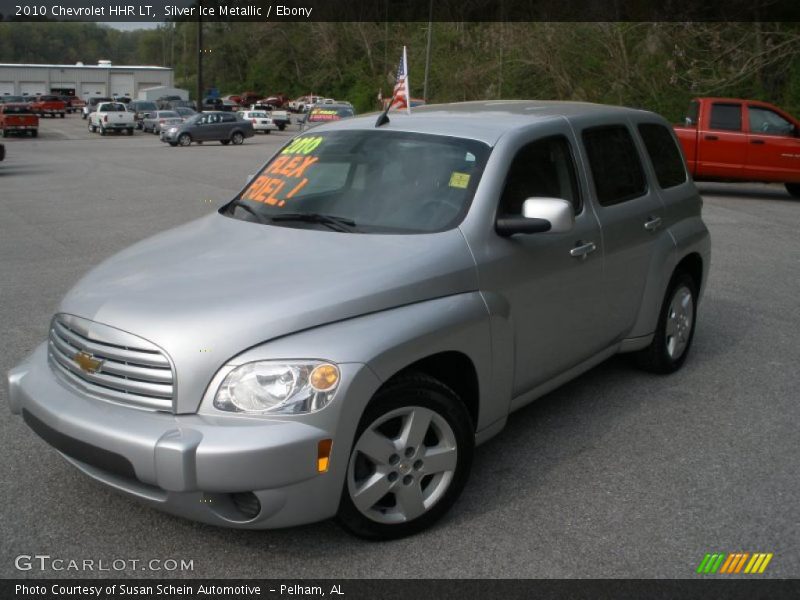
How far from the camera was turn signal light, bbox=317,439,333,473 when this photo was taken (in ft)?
10.9

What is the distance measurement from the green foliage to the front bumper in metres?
26.9

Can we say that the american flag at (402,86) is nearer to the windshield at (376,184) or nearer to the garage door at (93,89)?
the windshield at (376,184)

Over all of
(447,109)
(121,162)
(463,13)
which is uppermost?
(463,13)

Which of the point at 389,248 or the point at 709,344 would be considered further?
the point at 709,344

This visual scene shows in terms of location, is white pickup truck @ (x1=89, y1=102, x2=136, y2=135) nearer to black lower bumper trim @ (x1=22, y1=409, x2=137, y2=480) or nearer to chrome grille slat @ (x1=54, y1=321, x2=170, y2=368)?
chrome grille slat @ (x1=54, y1=321, x2=170, y2=368)

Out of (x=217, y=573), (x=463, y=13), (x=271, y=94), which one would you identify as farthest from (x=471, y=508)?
(x=271, y=94)

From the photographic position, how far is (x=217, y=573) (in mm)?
3496

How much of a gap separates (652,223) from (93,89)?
332 ft

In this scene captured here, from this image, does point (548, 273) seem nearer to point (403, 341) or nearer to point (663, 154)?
point (403, 341)

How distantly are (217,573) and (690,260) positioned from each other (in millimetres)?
4102

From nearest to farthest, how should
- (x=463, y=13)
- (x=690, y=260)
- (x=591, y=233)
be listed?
(x=591, y=233), (x=690, y=260), (x=463, y=13)

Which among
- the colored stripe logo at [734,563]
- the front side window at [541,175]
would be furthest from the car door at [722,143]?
the colored stripe logo at [734,563]

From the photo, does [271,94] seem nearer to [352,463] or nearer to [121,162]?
[121,162]

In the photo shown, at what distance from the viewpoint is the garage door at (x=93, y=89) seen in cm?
9694
